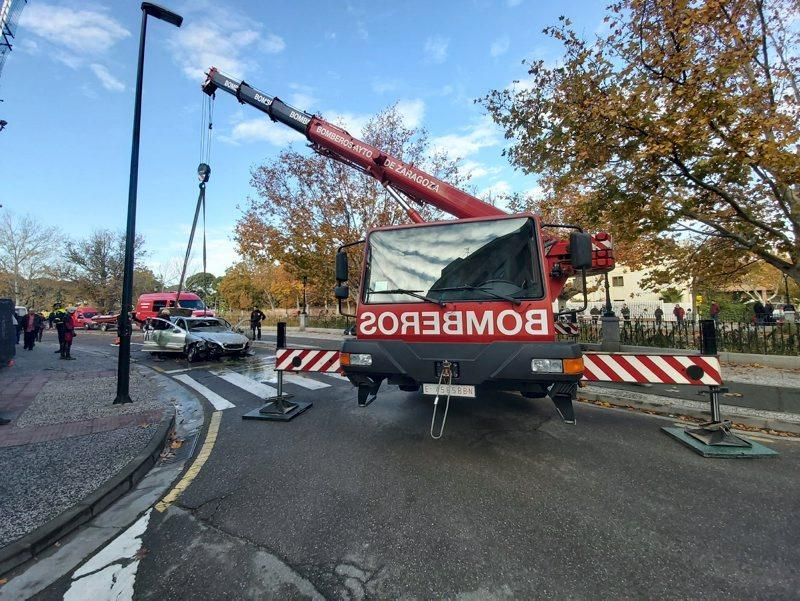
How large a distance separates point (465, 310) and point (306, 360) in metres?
2.98

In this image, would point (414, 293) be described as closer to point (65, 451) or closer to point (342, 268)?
point (342, 268)

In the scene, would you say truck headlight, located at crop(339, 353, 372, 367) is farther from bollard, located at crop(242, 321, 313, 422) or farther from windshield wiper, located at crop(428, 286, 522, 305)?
bollard, located at crop(242, 321, 313, 422)

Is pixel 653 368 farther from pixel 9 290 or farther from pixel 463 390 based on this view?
pixel 9 290

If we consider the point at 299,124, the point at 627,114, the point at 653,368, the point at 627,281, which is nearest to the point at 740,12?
the point at 627,114

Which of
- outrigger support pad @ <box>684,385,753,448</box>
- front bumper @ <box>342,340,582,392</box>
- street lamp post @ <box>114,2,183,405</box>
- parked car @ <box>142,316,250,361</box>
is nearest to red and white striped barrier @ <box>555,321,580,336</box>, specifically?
outrigger support pad @ <box>684,385,753,448</box>

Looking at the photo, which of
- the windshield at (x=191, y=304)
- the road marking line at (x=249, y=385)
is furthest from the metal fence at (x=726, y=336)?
the windshield at (x=191, y=304)

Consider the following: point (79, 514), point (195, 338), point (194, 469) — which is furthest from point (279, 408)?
point (195, 338)

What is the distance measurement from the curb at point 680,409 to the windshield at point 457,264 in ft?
12.5

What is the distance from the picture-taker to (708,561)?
97.4 inches

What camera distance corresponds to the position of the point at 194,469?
4156mm

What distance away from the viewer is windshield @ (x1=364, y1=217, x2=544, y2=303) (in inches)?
170

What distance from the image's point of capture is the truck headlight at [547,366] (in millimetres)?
3705

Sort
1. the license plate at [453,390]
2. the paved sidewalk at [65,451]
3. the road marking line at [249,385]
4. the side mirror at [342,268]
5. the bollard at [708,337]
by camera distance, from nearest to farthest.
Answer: the paved sidewalk at [65,451] < the license plate at [453,390] < the bollard at [708,337] < the side mirror at [342,268] < the road marking line at [249,385]

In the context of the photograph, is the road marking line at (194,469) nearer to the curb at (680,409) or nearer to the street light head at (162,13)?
the curb at (680,409)
